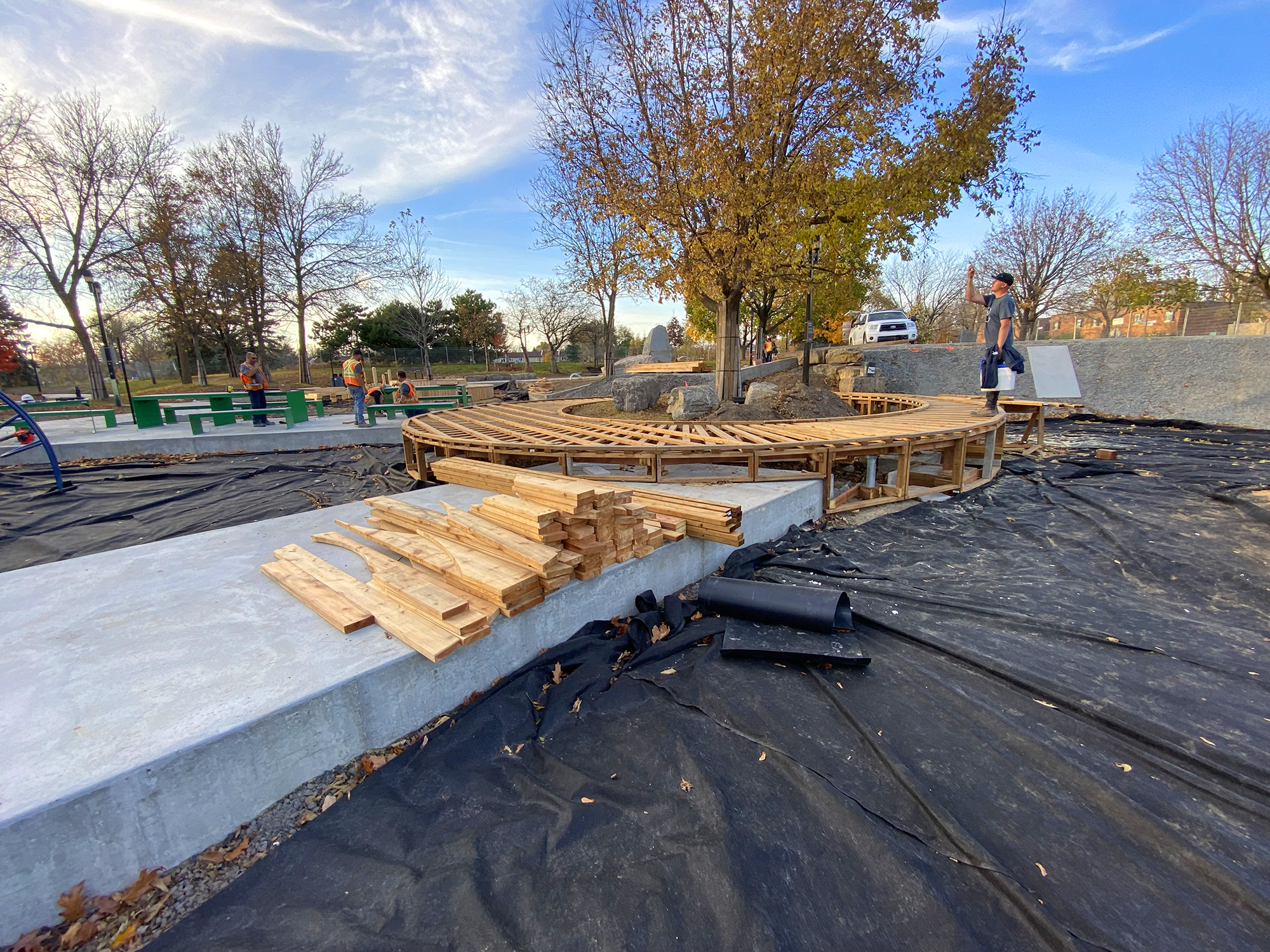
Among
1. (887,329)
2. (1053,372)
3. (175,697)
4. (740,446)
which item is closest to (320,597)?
(175,697)

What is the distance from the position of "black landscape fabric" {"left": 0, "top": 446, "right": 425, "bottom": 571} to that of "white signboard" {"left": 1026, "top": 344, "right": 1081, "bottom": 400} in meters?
12.2

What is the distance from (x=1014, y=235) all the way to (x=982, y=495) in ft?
79.5

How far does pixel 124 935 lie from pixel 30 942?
0.23m

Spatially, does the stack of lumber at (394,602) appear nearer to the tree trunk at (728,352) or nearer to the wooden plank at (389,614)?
the wooden plank at (389,614)

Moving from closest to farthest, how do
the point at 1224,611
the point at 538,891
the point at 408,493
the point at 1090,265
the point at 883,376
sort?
the point at 538,891 < the point at 1224,611 < the point at 408,493 < the point at 883,376 < the point at 1090,265

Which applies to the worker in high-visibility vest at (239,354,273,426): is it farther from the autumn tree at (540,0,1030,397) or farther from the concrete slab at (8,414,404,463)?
the autumn tree at (540,0,1030,397)

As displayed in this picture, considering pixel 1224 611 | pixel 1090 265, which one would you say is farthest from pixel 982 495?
pixel 1090 265

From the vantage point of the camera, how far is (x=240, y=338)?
97.9 feet

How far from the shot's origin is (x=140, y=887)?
1677mm

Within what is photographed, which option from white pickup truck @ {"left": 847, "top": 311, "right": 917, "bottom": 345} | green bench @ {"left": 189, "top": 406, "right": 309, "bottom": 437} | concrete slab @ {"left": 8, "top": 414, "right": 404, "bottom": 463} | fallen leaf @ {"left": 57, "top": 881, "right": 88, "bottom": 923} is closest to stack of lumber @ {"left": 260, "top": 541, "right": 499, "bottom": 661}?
fallen leaf @ {"left": 57, "top": 881, "right": 88, "bottom": 923}

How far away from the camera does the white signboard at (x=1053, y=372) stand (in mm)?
10508

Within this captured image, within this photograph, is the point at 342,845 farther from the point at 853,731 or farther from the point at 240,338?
the point at 240,338

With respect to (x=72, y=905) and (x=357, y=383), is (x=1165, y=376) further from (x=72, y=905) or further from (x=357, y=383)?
(x=357, y=383)

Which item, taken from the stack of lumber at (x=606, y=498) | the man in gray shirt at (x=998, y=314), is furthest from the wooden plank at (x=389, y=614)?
the man in gray shirt at (x=998, y=314)
